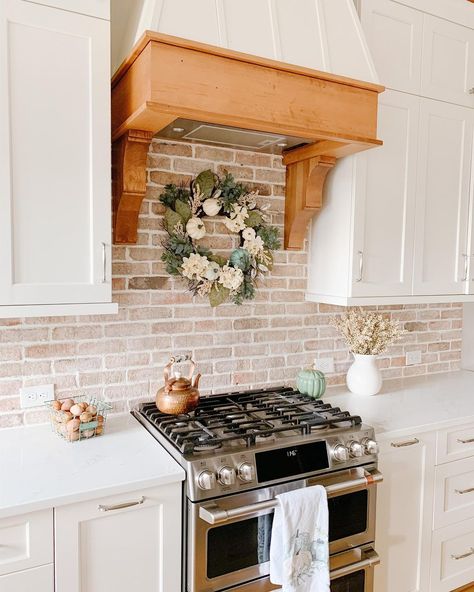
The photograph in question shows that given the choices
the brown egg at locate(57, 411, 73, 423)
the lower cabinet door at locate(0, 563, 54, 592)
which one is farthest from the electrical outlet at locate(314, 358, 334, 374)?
the lower cabinet door at locate(0, 563, 54, 592)

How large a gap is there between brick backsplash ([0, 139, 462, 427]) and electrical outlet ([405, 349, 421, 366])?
0.47m

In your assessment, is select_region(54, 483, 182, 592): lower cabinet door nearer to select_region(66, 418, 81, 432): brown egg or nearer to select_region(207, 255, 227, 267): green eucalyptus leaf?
select_region(66, 418, 81, 432): brown egg

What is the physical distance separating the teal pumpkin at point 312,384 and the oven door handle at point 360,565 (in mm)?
678

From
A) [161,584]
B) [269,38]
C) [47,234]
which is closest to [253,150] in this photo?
[269,38]

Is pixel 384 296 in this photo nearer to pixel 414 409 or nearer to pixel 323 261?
pixel 323 261

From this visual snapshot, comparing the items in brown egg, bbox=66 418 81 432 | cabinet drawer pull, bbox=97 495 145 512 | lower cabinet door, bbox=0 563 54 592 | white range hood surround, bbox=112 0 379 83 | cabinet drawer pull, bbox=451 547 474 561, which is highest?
white range hood surround, bbox=112 0 379 83

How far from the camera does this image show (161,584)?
1596 mm

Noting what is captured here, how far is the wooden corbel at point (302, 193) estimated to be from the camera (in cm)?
221

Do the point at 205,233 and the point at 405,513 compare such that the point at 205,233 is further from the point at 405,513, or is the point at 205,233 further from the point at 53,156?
the point at 405,513

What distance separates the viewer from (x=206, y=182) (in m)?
2.20

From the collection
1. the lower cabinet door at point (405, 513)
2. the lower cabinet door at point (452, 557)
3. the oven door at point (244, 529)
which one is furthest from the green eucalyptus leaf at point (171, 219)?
the lower cabinet door at point (452, 557)

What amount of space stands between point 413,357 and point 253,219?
1.42 metres

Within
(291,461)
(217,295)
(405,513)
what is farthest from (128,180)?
(405,513)

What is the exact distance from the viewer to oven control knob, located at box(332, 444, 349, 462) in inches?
70.7
